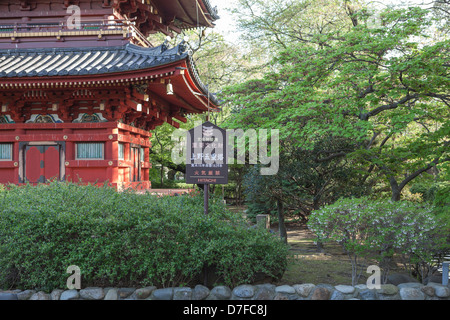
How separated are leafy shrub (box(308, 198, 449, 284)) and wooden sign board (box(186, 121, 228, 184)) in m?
2.05

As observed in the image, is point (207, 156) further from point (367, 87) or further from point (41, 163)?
point (41, 163)

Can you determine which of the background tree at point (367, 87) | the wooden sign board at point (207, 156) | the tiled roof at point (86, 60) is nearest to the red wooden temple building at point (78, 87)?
the tiled roof at point (86, 60)

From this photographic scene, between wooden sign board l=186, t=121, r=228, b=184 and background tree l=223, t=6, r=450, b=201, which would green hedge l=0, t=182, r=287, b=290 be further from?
background tree l=223, t=6, r=450, b=201

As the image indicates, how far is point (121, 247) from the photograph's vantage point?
533cm

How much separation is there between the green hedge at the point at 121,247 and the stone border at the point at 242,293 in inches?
6.7

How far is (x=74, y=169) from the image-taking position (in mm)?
10328

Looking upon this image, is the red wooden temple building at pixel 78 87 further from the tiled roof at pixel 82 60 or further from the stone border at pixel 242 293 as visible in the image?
the stone border at pixel 242 293

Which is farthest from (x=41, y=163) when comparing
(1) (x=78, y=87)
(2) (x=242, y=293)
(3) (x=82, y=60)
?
(2) (x=242, y=293)

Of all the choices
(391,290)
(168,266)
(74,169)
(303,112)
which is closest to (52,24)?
(74,169)

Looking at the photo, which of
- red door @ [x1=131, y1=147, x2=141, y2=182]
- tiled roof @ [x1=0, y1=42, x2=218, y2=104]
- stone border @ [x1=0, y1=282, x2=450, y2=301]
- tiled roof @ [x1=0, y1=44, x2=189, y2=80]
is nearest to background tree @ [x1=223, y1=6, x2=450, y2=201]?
tiled roof @ [x1=0, y1=42, x2=218, y2=104]

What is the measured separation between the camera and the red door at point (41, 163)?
10297 millimetres

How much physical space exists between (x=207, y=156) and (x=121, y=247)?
85.3 inches
